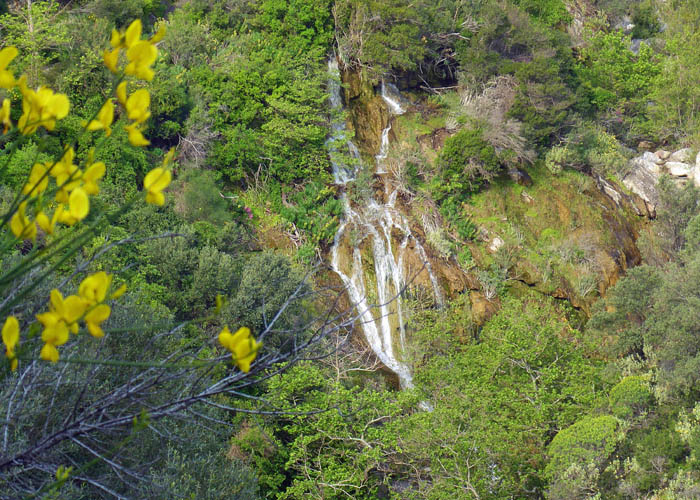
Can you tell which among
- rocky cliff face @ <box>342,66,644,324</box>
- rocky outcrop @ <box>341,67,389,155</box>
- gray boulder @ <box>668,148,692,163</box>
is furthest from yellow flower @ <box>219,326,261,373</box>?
gray boulder @ <box>668,148,692,163</box>

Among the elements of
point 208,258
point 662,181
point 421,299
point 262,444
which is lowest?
point 662,181

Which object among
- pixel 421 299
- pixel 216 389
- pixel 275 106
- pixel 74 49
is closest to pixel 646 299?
pixel 421 299

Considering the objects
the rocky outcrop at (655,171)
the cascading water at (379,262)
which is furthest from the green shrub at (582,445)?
the rocky outcrop at (655,171)

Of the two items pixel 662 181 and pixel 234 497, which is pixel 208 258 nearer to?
pixel 234 497

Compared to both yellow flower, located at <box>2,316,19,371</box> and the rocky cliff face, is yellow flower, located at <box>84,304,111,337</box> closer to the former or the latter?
yellow flower, located at <box>2,316,19,371</box>

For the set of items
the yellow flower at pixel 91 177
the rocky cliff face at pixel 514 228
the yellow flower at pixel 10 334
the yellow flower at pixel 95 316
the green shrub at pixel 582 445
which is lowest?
the rocky cliff face at pixel 514 228

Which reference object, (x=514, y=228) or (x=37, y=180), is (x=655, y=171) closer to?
(x=514, y=228)

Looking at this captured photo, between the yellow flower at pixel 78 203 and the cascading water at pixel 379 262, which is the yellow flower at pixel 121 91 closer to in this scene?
the yellow flower at pixel 78 203
